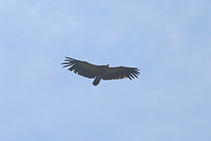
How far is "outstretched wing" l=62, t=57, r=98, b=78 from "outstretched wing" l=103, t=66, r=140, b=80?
1183 mm

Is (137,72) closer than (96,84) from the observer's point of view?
No

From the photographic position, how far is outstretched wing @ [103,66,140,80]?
34.3 m

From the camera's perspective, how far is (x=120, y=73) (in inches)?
1374

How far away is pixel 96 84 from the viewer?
32.8 metres

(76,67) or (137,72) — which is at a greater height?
(137,72)

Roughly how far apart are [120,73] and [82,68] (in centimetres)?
307

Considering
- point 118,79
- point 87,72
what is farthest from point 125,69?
point 87,72

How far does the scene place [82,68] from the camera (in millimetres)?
33500

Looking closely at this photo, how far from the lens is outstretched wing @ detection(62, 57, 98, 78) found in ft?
108

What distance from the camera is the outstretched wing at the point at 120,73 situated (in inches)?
1351

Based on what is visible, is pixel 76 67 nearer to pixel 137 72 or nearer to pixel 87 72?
pixel 87 72

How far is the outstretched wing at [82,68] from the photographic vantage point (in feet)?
108

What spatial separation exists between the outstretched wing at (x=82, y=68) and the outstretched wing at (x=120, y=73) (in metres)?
1.18

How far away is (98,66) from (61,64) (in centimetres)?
261
